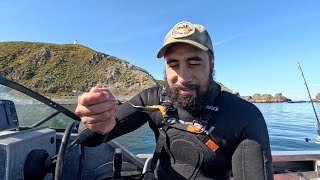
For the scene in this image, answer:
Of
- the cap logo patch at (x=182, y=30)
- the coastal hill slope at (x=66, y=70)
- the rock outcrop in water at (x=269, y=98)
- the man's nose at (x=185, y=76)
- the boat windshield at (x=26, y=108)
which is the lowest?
the rock outcrop in water at (x=269, y=98)

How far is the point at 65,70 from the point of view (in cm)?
12388

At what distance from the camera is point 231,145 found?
225 cm

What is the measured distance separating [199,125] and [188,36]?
836 mm

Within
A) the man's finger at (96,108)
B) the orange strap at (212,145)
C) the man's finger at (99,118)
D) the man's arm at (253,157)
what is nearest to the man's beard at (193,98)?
the orange strap at (212,145)

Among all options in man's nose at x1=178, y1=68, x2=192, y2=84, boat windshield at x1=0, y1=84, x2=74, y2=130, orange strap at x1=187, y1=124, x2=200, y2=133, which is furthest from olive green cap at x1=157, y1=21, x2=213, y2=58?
boat windshield at x1=0, y1=84, x2=74, y2=130

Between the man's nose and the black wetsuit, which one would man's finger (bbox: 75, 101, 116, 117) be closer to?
the black wetsuit

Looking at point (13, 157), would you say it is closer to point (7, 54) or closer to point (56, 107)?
point (56, 107)

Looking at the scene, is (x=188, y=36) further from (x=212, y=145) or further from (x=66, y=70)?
(x=66, y=70)

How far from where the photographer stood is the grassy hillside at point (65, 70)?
111875 mm

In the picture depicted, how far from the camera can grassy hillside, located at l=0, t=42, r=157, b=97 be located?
367 feet

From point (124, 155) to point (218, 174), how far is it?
149cm

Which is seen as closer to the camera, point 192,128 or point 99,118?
point 99,118

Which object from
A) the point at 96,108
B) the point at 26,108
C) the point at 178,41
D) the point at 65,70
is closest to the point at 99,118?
the point at 96,108

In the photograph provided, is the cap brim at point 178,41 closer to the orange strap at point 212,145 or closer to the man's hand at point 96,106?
the orange strap at point 212,145
